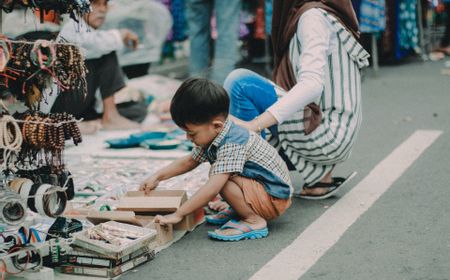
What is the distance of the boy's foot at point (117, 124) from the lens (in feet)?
19.2

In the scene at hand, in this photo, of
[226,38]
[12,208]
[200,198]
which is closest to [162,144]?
[226,38]

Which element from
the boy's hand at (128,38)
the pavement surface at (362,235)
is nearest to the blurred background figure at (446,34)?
the boy's hand at (128,38)

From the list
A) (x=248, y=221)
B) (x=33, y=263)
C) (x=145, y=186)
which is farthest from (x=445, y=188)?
(x=33, y=263)

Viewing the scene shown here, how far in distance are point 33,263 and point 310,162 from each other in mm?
1557

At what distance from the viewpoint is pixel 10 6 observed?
2.88 meters

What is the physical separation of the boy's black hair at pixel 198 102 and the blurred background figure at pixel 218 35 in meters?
3.15

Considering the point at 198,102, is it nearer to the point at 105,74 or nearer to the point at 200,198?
the point at 200,198

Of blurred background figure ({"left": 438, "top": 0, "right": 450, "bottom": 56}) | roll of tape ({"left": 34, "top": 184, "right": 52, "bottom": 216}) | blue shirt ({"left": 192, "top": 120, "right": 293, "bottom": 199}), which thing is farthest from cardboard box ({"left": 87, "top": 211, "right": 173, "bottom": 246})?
blurred background figure ({"left": 438, "top": 0, "right": 450, "bottom": 56})

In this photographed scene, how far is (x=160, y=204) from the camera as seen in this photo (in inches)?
134

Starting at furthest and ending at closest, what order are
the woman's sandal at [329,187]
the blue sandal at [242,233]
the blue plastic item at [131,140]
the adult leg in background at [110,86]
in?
the adult leg in background at [110,86]
the blue plastic item at [131,140]
the woman's sandal at [329,187]
the blue sandal at [242,233]

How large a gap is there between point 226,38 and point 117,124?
1.23 meters

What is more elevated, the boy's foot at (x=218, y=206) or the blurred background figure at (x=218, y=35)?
the blurred background figure at (x=218, y=35)

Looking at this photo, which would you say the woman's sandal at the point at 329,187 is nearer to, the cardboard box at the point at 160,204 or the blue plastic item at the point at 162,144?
the cardboard box at the point at 160,204

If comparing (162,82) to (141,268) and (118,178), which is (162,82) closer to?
(118,178)
